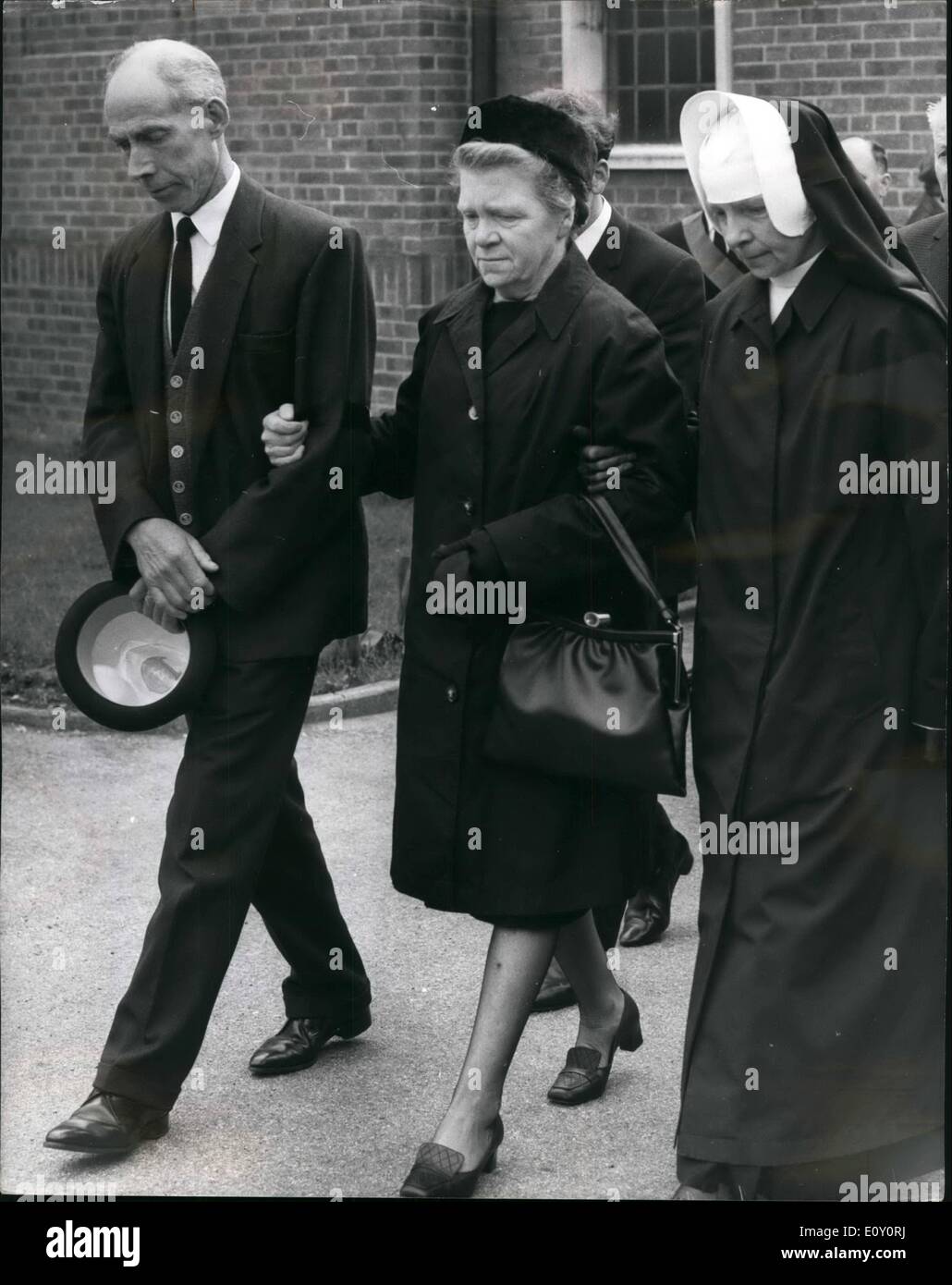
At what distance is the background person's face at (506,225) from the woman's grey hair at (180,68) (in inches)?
23.5

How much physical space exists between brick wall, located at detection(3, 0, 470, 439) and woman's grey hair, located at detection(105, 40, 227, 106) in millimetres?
2934

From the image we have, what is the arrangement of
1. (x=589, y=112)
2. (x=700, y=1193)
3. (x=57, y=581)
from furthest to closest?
(x=57, y=581), (x=589, y=112), (x=700, y=1193)

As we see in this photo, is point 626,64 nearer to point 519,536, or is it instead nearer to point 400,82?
point 400,82

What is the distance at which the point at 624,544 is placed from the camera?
3.90m

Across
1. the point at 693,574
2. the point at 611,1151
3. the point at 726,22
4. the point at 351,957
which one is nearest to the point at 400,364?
the point at 726,22

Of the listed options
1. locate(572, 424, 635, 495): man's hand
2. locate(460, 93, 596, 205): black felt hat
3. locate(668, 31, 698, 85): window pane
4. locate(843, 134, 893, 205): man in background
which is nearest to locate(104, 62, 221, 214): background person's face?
locate(460, 93, 596, 205): black felt hat

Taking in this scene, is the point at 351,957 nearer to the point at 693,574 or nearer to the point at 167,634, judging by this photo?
the point at 167,634

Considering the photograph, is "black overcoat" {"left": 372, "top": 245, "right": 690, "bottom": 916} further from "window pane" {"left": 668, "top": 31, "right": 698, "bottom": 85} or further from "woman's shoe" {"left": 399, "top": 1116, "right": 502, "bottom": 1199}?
"window pane" {"left": 668, "top": 31, "right": 698, "bottom": 85}

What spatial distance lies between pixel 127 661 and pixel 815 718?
149 cm

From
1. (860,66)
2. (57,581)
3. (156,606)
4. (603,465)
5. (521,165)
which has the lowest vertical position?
(57,581)

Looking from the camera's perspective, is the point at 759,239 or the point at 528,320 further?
the point at 528,320

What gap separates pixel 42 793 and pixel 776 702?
378 centimetres

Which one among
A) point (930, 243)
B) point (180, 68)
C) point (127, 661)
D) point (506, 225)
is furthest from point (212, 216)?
point (930, 243)

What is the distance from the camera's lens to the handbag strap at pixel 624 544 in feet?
12.8
